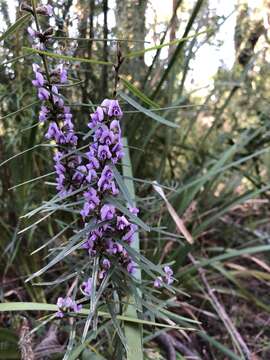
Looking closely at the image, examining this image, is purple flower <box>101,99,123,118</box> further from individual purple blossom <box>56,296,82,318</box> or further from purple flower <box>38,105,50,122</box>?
individual purple blossom <box>56,296,82,318</box>

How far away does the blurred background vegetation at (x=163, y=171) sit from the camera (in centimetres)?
121

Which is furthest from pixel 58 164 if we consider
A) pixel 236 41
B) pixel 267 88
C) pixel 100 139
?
pixel 267 88

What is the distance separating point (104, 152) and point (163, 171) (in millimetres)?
942

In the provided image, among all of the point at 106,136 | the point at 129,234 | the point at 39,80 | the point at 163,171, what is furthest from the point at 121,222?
the point at 163,171

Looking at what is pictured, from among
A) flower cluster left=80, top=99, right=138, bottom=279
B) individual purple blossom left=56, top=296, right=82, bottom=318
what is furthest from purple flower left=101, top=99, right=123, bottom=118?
individual purple blossom left=56, top=296, right=82, bottom=318

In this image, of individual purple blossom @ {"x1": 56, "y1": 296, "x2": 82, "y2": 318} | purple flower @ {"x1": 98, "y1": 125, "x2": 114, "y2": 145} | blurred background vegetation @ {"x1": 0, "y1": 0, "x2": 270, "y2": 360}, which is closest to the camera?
purple flower @ {"x1": 98, "y1": 125, "x2": 114, "y2": 145}

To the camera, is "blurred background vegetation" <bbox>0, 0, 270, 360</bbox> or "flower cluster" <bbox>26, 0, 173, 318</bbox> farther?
"blurred background vegetation" <bbox>0, 0, 270, 360</bbox>

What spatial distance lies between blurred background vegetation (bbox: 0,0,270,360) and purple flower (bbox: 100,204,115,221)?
31 cm

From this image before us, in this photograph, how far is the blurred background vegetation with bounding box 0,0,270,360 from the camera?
1211 millimetres

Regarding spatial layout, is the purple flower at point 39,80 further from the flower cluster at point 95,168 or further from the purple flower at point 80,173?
the purple flower at point 80,173

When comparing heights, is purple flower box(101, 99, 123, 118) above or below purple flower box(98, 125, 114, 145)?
above

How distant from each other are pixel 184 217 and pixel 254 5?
80 cm

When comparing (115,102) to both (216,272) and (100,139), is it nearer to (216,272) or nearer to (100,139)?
(100,139)

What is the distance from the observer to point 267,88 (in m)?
2.05
